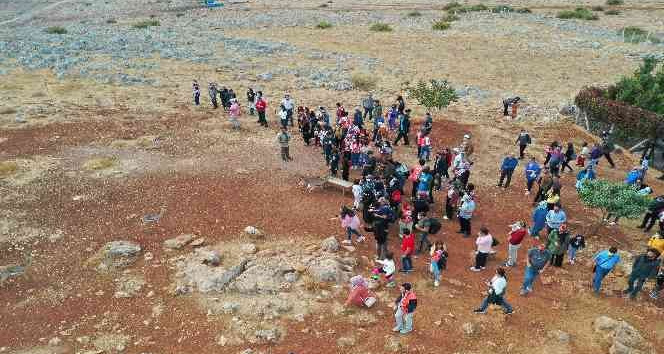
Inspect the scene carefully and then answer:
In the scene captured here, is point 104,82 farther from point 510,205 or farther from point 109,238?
point 510,205

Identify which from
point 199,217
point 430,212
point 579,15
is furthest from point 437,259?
point 579,15

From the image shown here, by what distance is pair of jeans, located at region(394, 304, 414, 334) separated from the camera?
9773 millimetres

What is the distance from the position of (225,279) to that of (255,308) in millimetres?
1277

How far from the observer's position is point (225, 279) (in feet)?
37.8

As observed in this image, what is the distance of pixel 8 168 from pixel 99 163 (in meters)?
3.22

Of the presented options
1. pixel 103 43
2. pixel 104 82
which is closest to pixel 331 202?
pixel 104 82

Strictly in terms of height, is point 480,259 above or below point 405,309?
below

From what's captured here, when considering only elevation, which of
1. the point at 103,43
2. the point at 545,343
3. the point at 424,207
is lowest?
the point at 545,343

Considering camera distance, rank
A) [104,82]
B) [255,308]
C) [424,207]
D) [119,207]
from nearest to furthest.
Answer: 1. [255,308]
2. [424,207]
3. [119,207]
4. [104,82]

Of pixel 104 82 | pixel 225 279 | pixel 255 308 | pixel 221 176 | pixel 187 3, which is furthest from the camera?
pixel 187 3

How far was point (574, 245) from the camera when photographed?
40.4ft

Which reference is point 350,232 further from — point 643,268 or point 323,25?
point 323,25

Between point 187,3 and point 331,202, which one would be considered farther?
point 187,3

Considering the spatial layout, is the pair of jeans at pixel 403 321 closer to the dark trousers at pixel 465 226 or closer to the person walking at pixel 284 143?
the dark trousers at pixel 465 226
